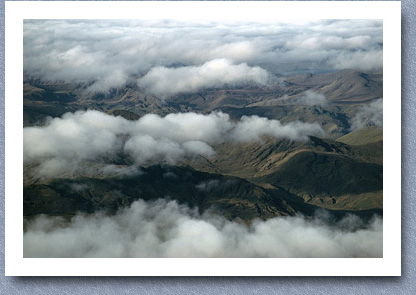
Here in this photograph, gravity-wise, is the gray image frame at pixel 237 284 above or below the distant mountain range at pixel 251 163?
below

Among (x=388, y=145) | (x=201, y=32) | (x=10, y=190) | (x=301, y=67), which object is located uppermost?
(x=201, y=32)

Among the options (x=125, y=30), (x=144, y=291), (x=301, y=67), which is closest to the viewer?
(x=144, y=291)

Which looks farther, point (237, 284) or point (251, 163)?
point (251, 163)

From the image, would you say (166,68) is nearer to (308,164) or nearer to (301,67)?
(301,67)

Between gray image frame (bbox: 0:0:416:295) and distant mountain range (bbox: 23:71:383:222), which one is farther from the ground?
distant mountain range (bbox: 23:71:383:222)

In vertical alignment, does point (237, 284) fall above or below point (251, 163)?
below

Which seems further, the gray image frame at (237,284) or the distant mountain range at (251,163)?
the distant mountain range at (251,163)

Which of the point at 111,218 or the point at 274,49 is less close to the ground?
the point at 274,49

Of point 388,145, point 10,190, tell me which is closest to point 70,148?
point 10,190

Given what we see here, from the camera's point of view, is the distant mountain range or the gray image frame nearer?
the gray image frame

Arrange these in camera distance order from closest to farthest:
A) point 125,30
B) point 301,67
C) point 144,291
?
point 144,291 < point 125,30 < point 301,67

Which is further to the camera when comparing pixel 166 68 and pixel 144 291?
pixel 166 68
